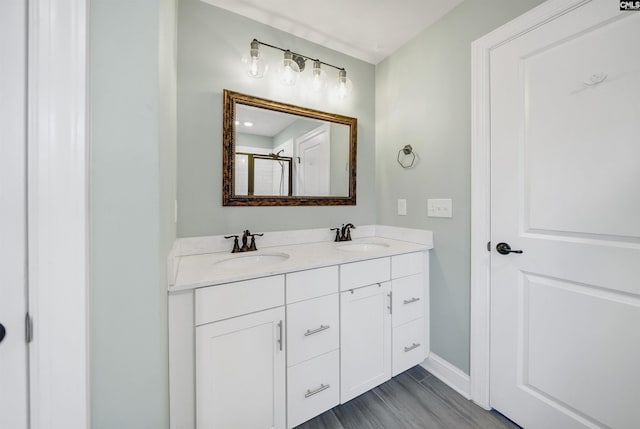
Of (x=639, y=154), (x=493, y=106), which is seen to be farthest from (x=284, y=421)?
(x=493, y=106)

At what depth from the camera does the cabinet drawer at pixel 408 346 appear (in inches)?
59.3

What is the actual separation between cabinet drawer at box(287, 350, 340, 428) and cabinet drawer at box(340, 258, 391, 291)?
0.37 m

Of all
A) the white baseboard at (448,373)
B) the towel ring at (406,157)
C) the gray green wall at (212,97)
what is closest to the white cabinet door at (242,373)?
the gray green wall at (212,97)

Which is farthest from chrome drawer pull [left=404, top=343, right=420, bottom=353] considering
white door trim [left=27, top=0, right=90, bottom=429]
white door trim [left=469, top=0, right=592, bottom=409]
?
white door trim [left=27, top=0, right=90, bottom=429]

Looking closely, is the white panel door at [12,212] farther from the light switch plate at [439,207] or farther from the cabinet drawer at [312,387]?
the light switch plate at [439,207]

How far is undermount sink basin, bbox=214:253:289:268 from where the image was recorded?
139cm

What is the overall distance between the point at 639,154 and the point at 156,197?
170 centimetres

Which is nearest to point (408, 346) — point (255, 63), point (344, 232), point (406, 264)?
point (406, 264)

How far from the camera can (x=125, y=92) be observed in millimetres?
623

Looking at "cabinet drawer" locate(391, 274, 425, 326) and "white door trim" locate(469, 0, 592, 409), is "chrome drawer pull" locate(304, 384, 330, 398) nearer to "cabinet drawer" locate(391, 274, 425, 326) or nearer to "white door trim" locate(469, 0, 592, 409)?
"cabinet drawer" locate(391, 274, 425, 326)

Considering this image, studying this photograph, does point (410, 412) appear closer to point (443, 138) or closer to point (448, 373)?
point (448, 373)

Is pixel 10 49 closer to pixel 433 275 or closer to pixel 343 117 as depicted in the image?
pixel 343 117

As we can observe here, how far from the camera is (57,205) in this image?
Answer: 1.81ft

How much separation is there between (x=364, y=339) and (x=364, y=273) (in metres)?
0.39
